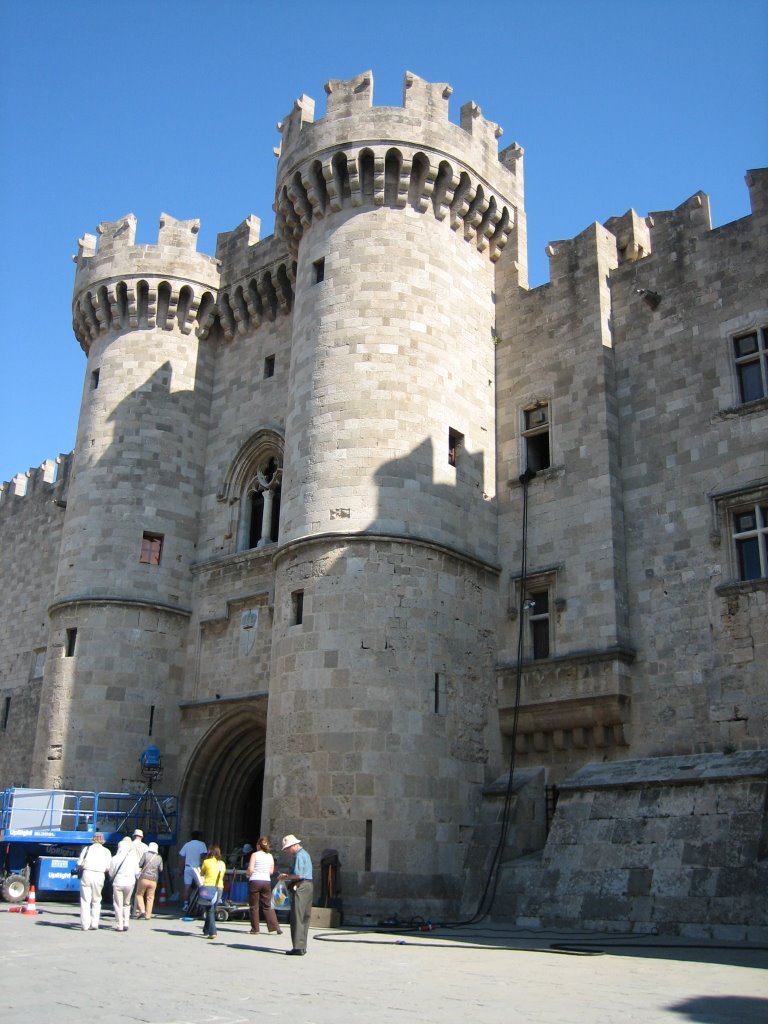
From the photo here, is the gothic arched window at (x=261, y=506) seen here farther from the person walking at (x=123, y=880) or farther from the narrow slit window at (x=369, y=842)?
the person walking at (x=123, y=880)

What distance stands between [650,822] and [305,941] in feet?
17.9

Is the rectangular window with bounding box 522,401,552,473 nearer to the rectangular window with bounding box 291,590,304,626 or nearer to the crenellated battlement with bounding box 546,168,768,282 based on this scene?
the crenellated battlement with bounding box 546,168,768,282

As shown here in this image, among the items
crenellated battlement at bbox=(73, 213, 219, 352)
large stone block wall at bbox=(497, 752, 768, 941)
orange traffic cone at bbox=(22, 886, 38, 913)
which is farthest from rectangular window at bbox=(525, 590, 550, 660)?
crenellated battlement at bbox=(73, 213, 219, 352)

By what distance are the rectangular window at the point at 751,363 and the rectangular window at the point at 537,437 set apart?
11.8 feet

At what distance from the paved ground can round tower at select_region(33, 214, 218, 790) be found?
780 cm

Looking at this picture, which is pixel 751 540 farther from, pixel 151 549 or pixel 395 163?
pixel 151 549

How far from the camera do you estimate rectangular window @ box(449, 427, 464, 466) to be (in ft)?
61.7

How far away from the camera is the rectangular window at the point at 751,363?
54.8 ft

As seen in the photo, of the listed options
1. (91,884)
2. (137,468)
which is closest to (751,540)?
(91,884)

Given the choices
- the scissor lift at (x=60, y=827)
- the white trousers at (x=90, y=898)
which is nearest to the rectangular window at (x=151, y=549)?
the scissor lift at (x=60, y=827)

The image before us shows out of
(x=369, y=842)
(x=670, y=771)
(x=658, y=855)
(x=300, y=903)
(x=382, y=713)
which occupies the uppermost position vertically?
(x=382, y=713)

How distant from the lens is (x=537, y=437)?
19.7 meters

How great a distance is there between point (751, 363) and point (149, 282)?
530 inches

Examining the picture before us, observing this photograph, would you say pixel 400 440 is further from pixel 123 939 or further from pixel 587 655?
pixel 123 939
